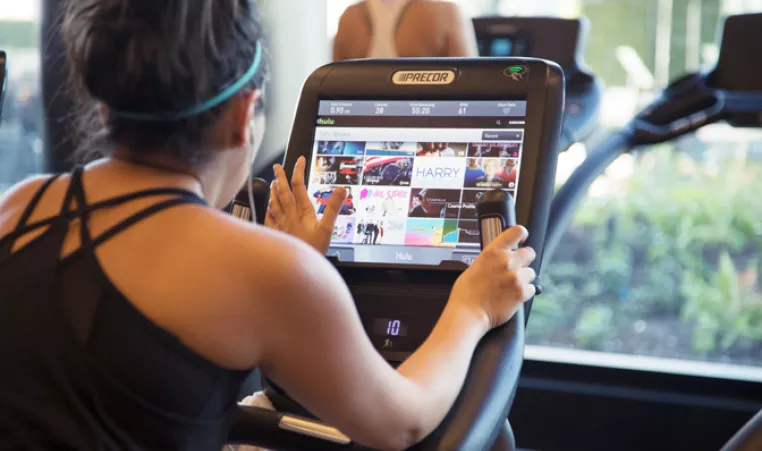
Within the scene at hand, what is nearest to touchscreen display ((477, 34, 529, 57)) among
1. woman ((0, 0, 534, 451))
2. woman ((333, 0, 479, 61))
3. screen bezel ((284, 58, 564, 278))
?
woman ((333, 0, 479, 61))

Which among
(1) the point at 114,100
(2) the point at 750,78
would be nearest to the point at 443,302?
(1) the point at 114,100

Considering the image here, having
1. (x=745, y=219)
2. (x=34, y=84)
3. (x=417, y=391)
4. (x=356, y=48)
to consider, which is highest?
(x=356, y=48)

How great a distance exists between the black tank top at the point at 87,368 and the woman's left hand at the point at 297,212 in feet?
1.48

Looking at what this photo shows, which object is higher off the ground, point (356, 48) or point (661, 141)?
point (356, 48)

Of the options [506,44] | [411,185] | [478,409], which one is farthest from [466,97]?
[506,44]

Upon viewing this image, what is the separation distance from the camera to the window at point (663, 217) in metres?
3.52

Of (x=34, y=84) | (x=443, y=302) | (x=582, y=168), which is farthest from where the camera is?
(x=34, y=84)

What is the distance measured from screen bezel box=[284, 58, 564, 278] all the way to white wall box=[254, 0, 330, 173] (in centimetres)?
199

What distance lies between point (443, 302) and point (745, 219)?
8.01 feet

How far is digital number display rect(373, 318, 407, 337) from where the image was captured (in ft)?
4.98

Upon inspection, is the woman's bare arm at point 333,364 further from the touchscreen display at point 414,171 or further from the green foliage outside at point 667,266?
the green foliage outside at point 667,266

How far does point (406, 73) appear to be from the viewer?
162 centimetres

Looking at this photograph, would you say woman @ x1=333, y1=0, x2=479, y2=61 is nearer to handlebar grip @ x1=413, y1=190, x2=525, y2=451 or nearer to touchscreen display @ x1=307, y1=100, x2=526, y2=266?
touchscreen display @ x1=307, y1=100, x2=526, y2=266

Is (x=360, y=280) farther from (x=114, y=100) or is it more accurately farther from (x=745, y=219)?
(x=745, y=219)
